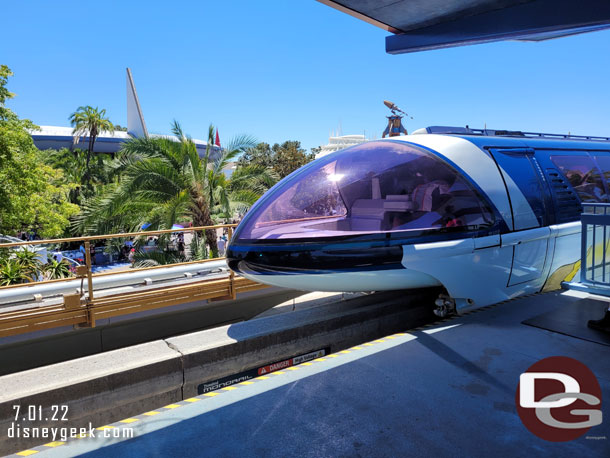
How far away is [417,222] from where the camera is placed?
4.63 meters

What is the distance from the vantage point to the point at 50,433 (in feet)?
11.4

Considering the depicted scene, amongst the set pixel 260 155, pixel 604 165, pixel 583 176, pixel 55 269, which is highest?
pixel 260 155

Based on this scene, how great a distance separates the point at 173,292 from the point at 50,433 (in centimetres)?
391

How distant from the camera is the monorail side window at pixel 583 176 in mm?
5930

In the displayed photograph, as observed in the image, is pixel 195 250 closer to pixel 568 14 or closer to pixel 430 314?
pixel 430 314

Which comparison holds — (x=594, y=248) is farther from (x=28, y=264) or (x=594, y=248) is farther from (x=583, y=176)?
(x=28, y=264)

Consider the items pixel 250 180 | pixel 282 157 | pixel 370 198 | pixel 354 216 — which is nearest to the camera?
pixel 370 198

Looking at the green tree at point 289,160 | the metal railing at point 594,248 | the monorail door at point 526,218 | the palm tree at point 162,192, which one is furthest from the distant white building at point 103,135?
the metal railing at point 594,248

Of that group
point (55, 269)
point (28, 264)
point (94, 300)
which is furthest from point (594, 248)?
point (55, 269)

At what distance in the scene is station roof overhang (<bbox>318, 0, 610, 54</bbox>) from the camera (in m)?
5.20

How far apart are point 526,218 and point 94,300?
615 centimetres

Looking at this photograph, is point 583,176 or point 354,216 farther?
point 583,176

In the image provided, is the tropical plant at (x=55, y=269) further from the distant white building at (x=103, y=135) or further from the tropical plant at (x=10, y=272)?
the distant white building at (x=103, y=135)

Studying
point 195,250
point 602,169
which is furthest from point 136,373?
point 195,250
